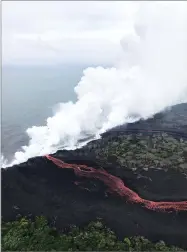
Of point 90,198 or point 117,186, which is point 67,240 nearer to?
point 90,198

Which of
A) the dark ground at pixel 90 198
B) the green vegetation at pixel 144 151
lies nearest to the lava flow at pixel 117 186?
the dark ground at pixel 90 198

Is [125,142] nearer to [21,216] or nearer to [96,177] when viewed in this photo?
[96,177]

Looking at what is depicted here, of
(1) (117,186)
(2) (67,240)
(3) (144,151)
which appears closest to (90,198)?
(1) (117,186)

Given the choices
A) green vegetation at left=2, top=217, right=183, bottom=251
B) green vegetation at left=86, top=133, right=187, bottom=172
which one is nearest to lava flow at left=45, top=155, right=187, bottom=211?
green vegetation at left=86, top=133, right=187, bottom=172

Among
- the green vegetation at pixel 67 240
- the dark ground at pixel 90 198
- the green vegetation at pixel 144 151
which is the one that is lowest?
→ the green vegetation at pixel 67 240

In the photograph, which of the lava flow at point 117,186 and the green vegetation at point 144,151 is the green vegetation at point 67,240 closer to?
the lava flow at point 117,186

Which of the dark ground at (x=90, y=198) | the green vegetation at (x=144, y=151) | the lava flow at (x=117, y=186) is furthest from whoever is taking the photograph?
the green vegetation at (x=144, y=151)
